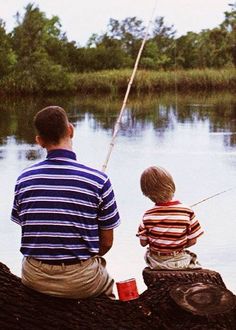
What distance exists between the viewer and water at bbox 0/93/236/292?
6.56m

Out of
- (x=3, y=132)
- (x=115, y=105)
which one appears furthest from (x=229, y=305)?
(x=115, y=105)

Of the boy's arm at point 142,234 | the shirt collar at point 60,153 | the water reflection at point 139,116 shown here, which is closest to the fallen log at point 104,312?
the boy's arm at point 142,234

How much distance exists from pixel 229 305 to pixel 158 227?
2.03 ft

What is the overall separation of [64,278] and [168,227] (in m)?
0.70

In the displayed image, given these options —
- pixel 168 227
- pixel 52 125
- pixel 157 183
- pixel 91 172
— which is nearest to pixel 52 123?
pixel 52 125

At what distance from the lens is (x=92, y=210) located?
318 cm

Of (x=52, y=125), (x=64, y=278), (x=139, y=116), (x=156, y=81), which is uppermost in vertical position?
(x=52, y=125)

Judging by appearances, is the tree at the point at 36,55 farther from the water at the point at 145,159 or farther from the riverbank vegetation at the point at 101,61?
the water at the point at 145,159

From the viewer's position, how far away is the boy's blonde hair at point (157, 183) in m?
3.62

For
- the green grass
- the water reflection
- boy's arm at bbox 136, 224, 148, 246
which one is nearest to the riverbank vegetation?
the green grass

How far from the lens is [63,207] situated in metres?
3.15

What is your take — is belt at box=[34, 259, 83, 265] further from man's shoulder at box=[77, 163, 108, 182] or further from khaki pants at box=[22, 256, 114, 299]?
man's shoulder at box=[77, 163, 108, 182]

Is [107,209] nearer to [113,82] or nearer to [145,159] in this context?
[145,159]

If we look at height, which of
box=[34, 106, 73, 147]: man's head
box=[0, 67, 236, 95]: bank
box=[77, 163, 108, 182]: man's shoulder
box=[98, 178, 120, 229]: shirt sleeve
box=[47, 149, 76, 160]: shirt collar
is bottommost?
box=[0, 67, 236, 95]: bank
